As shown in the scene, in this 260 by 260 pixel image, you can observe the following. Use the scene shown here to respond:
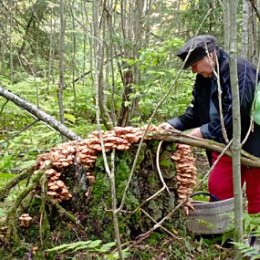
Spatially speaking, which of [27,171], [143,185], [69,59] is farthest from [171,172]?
[69,59]

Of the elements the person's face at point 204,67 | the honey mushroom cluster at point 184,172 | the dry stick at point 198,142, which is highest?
the person's face at point 204,67

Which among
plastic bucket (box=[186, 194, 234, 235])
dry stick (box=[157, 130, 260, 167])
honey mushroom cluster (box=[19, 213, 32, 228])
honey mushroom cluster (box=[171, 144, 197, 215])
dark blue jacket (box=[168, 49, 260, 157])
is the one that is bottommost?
plastic bucket (box=[186, 194, 234, 235])

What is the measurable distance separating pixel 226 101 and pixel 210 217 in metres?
0.86

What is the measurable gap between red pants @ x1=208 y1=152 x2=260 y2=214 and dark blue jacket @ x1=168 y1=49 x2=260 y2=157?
14 centimetres

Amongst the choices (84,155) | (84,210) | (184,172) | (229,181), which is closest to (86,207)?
(84,210)

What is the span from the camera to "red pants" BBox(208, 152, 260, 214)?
3512mm

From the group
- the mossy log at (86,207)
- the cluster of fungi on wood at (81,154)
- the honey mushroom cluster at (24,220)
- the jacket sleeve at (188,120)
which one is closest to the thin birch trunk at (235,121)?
the mossy log at (86,207)

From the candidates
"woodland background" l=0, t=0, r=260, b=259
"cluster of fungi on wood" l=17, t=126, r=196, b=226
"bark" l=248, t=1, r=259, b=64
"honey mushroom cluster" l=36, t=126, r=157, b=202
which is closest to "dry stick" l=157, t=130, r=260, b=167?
"cluster of fungi on wood" l=17, t=126, r=196, b=226

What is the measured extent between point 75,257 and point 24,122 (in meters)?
5.59

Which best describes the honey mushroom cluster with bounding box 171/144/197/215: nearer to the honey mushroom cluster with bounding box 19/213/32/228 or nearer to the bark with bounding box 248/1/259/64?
the honey mushroom cluster with bounding box 19/213/32/228

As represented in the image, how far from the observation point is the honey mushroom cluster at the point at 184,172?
3439mm

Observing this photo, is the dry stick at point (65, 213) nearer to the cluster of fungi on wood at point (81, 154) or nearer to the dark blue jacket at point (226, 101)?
the cluster of fungi on wood at point (81, 154)

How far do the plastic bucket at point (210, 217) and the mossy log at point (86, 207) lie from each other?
0.84 ft

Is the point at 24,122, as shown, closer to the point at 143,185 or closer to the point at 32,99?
the point at 32,99
